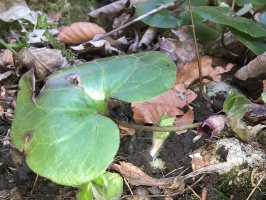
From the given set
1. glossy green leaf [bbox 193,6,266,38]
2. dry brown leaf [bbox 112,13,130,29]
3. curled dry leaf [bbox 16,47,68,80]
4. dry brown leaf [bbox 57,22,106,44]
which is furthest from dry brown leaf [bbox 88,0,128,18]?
glossy green leaf [bbox 193,6,266,38]

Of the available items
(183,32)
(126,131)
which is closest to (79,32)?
(183,32)

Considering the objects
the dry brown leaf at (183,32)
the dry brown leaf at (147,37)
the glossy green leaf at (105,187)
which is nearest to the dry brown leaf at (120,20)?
the dry brown leaf at (147,37)

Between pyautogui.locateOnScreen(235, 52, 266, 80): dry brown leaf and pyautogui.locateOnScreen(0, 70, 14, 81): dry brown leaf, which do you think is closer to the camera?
pyautogui.locateOnScreen(235, 52, 266, 80): dry brown leaf

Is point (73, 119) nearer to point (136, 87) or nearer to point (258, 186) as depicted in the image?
point (136, 87)

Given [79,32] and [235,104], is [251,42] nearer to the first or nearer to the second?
[235,104]

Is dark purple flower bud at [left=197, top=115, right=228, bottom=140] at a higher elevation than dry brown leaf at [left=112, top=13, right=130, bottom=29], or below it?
higher

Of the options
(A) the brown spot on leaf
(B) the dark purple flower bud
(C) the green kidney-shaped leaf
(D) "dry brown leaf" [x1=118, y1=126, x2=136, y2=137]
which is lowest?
(D) "dry brown leaf" [x1=118, y1=126, x2=136, y2=137]

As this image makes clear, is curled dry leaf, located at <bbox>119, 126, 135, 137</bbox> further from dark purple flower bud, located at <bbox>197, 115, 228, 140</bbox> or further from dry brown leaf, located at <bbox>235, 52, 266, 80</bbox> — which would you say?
dry brown leaf, located at <bbox>235, 52, 266, 80</bbox>
